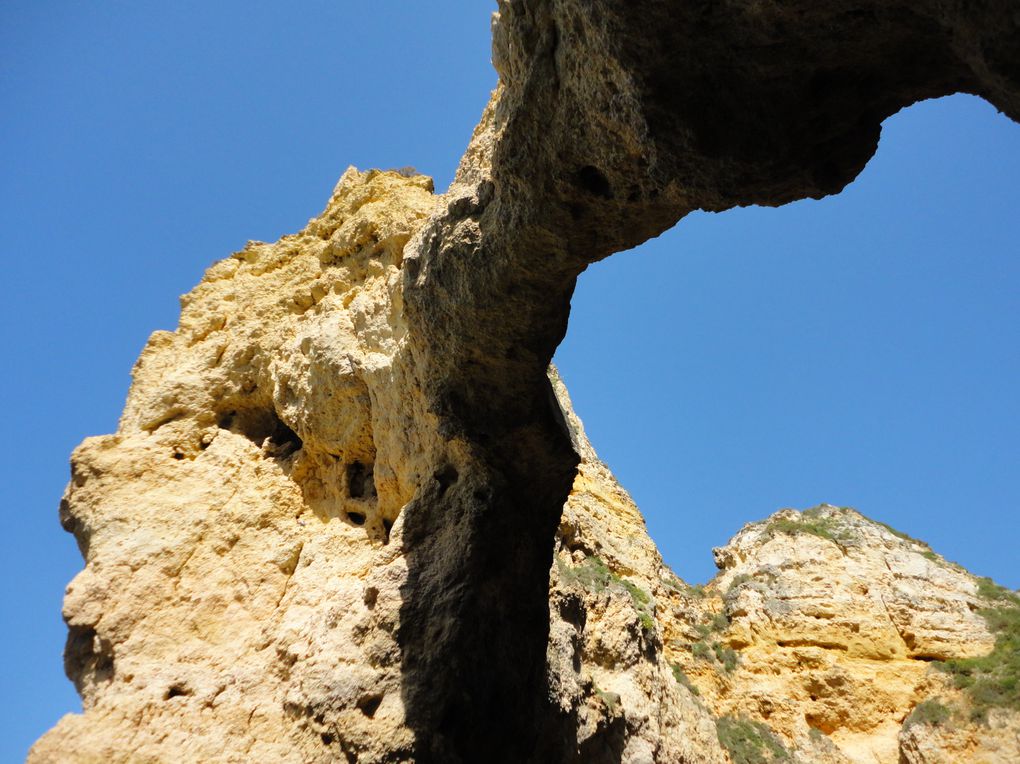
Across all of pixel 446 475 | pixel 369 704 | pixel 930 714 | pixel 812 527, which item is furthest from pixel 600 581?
pixel 812 527

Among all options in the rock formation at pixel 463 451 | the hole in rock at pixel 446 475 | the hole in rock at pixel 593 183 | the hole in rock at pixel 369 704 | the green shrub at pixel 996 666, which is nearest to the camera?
the rock formation at pixel 463 451

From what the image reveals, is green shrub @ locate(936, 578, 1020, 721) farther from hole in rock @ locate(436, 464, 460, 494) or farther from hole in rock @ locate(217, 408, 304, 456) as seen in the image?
hole in rock @ locate(217, 408, 304, 456)

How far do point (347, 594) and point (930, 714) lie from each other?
1048 centimetres

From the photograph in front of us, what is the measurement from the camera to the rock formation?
512 cm

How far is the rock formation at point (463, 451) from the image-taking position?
5117mm

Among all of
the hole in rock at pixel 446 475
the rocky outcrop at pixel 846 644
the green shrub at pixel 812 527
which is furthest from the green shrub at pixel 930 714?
the hole in rock at pixel 446 475

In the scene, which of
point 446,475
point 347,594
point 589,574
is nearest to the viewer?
point 347,594

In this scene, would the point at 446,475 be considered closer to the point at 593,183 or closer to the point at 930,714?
the point at 593,183

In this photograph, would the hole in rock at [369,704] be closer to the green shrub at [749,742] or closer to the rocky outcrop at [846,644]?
the green shrub at [749,742]

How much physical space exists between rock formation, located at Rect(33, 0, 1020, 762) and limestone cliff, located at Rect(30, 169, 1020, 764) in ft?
0.14

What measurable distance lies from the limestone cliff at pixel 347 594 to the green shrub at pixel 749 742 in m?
0.04

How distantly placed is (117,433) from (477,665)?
670 centimetres

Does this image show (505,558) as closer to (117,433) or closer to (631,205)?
(631,205)

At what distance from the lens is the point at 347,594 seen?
7953 millimetres
